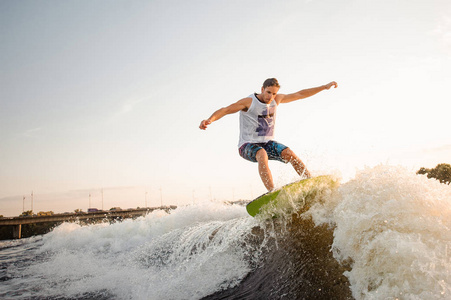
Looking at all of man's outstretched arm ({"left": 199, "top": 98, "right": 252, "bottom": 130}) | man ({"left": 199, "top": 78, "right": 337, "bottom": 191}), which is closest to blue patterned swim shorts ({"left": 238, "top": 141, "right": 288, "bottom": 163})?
man ({"left": 199, "top": 78, "right": 337, "bottom": 191})

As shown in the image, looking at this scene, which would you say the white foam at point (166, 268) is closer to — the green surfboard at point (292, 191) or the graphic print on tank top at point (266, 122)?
the green surfboard at point (292, 191)

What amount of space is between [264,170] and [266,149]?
73 centimetres

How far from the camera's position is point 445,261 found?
2014 mm

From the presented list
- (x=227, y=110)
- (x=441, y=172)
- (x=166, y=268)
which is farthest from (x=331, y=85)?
(x=441, y=172)

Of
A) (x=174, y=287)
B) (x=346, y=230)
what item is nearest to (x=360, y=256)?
(x=346, y=230)

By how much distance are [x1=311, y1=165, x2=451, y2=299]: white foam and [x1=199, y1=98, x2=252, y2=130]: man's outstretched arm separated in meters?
2.43

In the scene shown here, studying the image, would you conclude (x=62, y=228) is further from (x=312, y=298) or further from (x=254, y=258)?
(x=312, y=298)

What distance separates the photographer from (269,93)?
5.13 m

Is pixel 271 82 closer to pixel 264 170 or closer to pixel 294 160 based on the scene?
pixel 294 160

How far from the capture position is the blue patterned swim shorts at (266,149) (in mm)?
5146

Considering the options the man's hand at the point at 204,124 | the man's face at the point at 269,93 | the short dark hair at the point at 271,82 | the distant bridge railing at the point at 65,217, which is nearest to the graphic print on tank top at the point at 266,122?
the man's face at the point at 269,93

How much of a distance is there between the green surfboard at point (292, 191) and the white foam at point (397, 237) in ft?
3.23

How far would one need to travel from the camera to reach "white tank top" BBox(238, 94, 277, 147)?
17.1 ft

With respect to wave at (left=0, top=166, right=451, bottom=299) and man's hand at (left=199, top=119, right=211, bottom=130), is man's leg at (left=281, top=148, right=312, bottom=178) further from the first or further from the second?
man's hand at (left=199, top=119, right=211, bottom=130)
